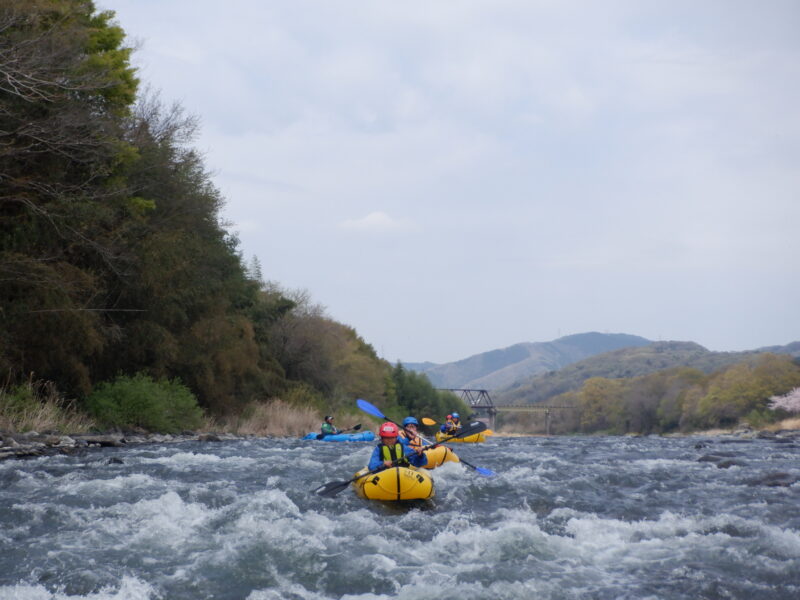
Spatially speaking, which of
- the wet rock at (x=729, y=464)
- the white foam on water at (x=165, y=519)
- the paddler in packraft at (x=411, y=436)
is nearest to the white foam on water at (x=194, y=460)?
the paddler in packraft at (x=411, y=436)

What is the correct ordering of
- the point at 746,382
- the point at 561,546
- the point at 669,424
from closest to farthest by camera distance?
1. the point at 561,546
2. the point at 746,382
3. the point at 669,424

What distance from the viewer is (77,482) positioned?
34.0 ft

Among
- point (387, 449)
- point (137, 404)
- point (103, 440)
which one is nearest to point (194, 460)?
point (103, 440)

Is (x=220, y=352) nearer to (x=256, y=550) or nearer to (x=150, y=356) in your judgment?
(x=150, y=356)

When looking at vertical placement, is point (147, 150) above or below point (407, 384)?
above

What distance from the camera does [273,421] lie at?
30.8 m

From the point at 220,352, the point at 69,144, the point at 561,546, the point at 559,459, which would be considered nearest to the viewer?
the point at 561,546

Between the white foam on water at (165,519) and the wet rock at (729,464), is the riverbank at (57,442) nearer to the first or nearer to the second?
the white foam on water at (165,519)

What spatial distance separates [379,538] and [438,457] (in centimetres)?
601

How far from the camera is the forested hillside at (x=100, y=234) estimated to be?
15.2 m

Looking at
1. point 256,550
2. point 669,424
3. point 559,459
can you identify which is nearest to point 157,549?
point 256,550

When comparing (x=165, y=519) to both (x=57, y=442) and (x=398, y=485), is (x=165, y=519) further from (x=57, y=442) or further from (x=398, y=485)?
(x=57, y=442)

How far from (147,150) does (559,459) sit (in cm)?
1504

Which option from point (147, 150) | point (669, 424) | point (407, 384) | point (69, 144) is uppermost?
point (147, 150)
